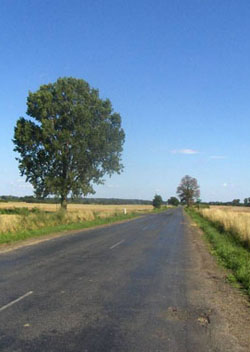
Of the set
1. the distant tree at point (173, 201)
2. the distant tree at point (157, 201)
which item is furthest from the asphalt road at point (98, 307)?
the distant tree at point (173, 201)

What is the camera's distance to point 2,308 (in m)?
5.59

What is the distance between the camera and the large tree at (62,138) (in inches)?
1401

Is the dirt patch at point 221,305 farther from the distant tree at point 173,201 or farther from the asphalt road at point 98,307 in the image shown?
the distant tree at point 173,201

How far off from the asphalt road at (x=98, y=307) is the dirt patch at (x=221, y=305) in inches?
Answer: 5.8

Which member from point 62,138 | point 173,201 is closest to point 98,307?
point 62,138

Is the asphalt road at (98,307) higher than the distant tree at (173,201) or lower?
lower

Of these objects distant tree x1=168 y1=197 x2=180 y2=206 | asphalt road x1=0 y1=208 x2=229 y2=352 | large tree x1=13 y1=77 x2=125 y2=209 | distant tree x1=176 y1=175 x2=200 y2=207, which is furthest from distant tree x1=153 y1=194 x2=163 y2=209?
asphalt road x1=0 y1=208 x2=229 y2=352

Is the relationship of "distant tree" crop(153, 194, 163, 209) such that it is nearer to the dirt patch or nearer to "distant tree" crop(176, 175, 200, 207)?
"distant tree" crop(176, 175, 200, 207)

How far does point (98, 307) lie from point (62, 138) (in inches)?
1219

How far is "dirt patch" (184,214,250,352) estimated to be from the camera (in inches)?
183

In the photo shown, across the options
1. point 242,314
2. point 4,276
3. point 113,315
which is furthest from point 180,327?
point 4,276

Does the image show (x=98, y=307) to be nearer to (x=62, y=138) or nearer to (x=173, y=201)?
(x=62, y=138)

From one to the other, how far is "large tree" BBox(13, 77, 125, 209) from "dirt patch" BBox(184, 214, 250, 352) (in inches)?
1093

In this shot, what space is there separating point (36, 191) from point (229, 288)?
106ft
